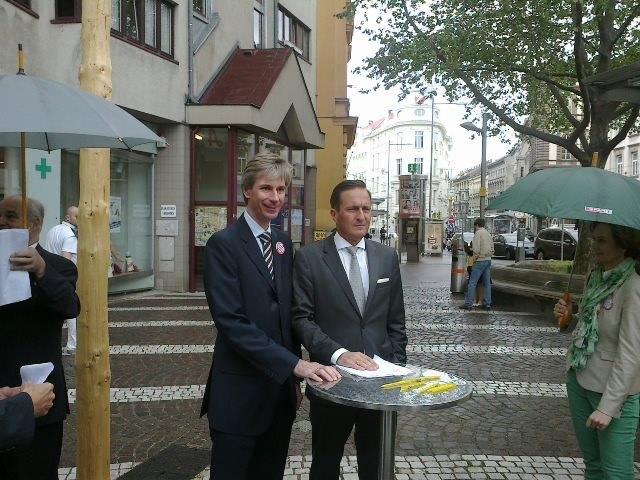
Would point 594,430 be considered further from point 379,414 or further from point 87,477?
point 87,477

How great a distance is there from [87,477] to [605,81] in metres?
5.71

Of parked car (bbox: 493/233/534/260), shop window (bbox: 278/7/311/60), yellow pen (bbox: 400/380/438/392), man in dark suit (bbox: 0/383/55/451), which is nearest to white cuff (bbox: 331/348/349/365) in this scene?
yellow pen (bbox: 400/380/438/392)

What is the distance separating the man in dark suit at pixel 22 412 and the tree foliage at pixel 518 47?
39.2 ft

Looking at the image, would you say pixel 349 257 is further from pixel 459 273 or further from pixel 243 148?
pixel 459 273

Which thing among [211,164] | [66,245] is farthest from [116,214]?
[66,245]

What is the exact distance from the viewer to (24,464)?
8.19ft

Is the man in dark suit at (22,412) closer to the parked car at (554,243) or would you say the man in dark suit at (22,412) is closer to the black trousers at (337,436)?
the black trousers at (337,436)

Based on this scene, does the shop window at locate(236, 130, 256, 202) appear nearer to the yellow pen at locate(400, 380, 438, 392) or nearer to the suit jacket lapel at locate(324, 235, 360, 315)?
the suit jacket lapel at locate(324, 235, 360, 315)

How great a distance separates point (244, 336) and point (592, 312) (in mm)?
1871

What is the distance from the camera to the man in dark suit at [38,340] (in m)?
2.44

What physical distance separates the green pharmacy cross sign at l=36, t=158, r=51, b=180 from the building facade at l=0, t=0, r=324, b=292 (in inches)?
18.5

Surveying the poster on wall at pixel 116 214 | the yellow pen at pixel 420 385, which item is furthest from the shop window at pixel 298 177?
the yellow pen at pixel 420 385

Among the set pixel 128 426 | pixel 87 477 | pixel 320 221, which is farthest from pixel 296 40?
pixel 87 477

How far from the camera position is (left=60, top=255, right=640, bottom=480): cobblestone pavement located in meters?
4.19
